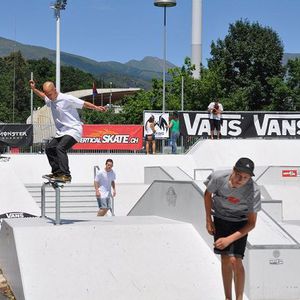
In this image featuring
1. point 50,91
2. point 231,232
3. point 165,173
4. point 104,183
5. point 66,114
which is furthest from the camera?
point 165,173

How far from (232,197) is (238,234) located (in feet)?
1.21

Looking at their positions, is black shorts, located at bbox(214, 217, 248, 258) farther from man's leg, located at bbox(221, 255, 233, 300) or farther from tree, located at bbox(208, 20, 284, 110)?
tree, located at bbox(208, 20, 284, 110)

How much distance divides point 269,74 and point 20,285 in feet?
165

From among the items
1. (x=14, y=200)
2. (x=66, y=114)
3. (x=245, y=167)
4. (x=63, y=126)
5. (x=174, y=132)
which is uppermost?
(x=66, y=114)

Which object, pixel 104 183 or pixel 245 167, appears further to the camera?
pixel 104 183

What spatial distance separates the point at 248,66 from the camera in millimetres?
54906

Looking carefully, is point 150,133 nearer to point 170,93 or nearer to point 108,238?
point 108,238

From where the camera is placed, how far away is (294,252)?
7133 mm

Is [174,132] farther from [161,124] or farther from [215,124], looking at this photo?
[215,124]

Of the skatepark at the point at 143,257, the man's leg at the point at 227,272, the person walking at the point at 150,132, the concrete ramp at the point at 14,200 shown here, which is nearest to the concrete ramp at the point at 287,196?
the concrete ramp at the point at 14,200

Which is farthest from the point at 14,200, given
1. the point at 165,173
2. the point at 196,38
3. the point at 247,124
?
the point at 196,38

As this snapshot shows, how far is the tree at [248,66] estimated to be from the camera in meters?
53.9

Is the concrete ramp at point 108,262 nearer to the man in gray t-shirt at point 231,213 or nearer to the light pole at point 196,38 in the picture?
the man in gray t-shirt at point 231,213

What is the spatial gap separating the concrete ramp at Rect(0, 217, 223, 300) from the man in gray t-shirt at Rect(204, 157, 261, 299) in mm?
1058
